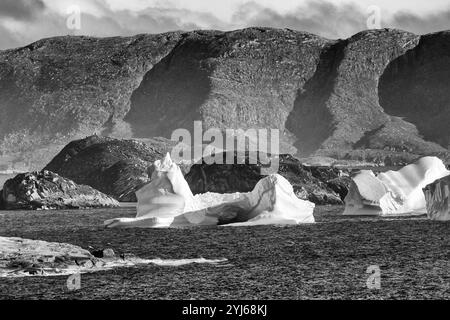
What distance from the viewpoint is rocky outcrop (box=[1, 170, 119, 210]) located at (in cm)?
13612

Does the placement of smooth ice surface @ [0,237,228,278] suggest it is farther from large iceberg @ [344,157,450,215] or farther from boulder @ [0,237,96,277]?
large iceberg @ [344,157,450,215]

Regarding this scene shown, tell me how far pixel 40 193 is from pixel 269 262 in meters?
90.3

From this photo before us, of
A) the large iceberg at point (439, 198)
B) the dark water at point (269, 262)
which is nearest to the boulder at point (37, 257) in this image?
the dark water at point (269, 262)

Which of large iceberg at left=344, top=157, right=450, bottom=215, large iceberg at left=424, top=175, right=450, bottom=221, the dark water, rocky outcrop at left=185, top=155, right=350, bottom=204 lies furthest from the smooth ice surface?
rocky outcrop at left=185, top=155, right=350, bottom=204

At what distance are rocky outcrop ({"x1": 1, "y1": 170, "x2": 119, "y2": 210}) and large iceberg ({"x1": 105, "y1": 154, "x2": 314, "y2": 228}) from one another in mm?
54720

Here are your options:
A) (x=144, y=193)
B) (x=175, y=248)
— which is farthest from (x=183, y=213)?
(x=175, y=248)

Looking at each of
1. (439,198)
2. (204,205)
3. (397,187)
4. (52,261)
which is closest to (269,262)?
(52,261)

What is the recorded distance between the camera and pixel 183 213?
79.9 metres

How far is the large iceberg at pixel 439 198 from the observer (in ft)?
242

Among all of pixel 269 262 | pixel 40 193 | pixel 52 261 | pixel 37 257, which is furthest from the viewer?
pixel 40 193

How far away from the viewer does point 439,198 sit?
252 feet

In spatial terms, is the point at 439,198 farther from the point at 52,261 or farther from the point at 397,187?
the point at 52,261
